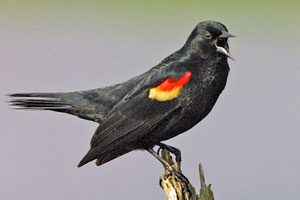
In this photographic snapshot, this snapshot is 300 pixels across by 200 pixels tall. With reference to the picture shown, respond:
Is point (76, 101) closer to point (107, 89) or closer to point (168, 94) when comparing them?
point (107, 89)

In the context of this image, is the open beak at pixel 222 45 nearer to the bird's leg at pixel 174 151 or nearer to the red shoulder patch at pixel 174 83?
the red shoulder patch at pixel 174 83

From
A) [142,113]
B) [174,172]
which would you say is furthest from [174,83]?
[174,172]

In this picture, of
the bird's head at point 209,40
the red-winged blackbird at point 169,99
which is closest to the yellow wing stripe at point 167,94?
the red-winged blackbird at point 169,99

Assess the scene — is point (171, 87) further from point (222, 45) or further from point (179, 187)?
point (179, 187)

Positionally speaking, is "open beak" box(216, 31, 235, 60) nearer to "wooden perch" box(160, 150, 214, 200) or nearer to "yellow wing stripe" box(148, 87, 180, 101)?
"yellow wing stripe" box(148, 87, 180, 101)

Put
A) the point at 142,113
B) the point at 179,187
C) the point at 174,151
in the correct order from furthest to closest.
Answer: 1. the point at 174,151
2. the point at 142,113
3. the point at 179,187

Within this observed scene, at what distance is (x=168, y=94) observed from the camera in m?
3.96

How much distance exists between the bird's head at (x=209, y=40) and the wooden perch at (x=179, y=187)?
70cm

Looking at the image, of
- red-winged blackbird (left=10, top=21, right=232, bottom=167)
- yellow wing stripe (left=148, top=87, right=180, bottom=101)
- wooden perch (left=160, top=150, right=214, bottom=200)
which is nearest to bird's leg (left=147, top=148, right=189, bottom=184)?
wooden perch (left=160, top=150, right=214, bottom=200)

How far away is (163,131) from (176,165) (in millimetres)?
225

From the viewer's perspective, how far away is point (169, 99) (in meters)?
3.97

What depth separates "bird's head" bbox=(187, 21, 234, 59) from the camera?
4039 mm

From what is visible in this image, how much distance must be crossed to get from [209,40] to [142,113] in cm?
62

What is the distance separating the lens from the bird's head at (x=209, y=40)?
13.3 ft
